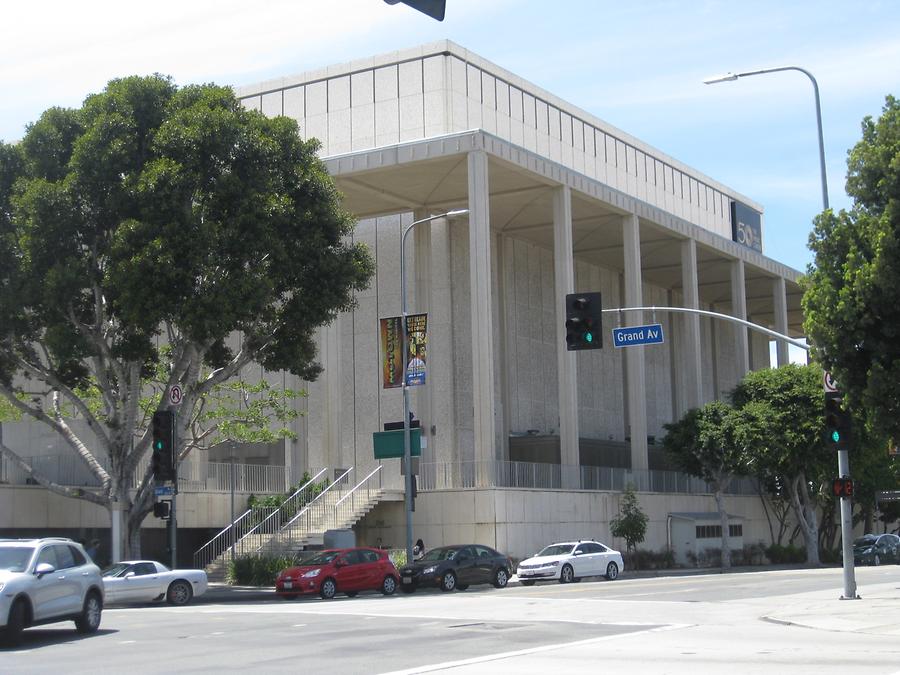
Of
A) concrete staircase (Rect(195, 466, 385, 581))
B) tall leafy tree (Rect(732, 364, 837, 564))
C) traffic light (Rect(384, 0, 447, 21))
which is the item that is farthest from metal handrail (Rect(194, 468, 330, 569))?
traffic light (Rect(384, 0, 447, 21))

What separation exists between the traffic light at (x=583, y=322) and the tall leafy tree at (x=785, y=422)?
29.0 metres

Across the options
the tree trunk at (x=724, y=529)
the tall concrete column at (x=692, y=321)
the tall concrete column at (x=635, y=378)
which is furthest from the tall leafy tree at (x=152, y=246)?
the tall concrete column at (x=692, y=321)

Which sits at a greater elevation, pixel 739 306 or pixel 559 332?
pixel 739 306

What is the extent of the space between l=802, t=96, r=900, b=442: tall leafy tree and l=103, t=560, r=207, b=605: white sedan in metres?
17.2

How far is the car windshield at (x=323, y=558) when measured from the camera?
3347cm

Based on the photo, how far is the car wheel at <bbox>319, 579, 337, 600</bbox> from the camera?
33.0 metres

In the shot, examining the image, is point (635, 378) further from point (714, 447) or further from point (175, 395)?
point (175, 395)

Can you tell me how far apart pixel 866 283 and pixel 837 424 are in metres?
5.96

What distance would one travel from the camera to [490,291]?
4881 cm

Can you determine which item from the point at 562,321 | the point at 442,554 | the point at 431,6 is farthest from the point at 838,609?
the point at 562,321

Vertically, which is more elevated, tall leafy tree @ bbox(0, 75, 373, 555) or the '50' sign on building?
the '50' sign on building

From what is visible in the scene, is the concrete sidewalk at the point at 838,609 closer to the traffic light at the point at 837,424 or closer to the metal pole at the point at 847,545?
the metal pole at the point at 847,545

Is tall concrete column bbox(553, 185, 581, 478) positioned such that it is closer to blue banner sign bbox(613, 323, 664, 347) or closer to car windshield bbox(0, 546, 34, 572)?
blue banner sign bbox(613, 323, 664, 347)

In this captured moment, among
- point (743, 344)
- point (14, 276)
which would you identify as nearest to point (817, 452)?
point (743, 344)
